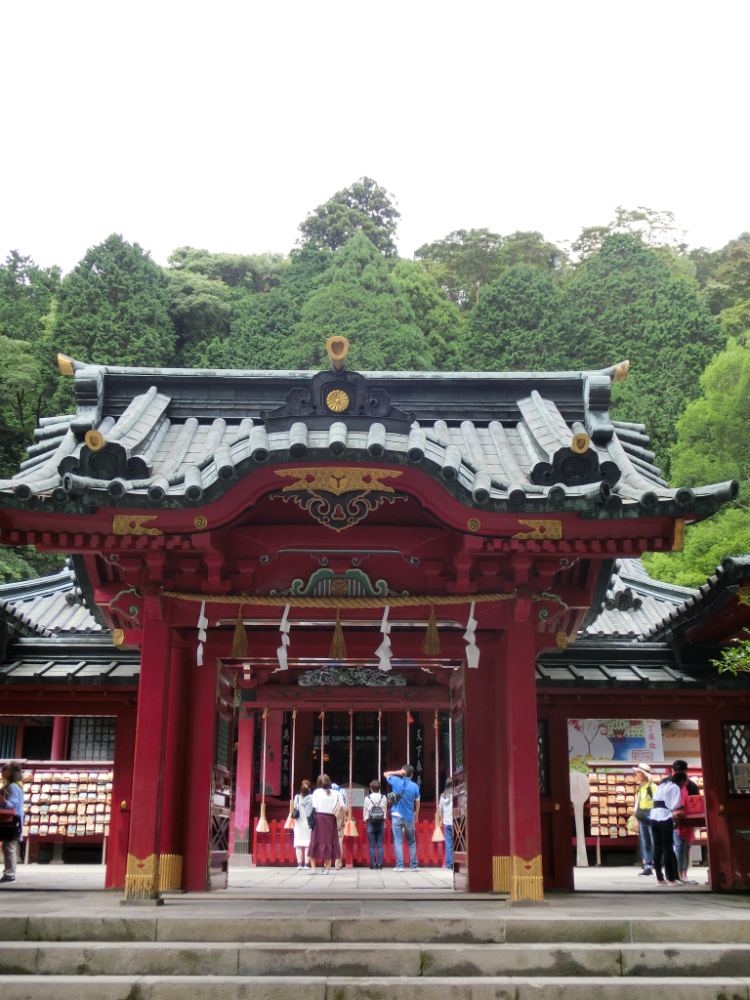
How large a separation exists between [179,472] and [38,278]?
1617 inches

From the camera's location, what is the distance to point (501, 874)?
10008 millimetres

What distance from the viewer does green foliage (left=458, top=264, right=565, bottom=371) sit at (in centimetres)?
4328

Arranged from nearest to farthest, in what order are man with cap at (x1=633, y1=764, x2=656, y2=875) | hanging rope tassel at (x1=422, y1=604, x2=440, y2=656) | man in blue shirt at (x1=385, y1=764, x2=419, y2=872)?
hanging rope tassel at (x1=422, y1=604, x2=440, y2=656)
man with cap at (x1=633, y1=764, x2=656, y2=875)
man in blue shirt at (x1=385, y1=764, x2=419, y2=872)

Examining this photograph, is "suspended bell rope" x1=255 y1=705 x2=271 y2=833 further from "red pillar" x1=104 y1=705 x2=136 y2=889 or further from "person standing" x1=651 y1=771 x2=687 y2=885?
"person standing" x1=651 y1=771 x2=687 y2=885

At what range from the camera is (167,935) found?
7234mm

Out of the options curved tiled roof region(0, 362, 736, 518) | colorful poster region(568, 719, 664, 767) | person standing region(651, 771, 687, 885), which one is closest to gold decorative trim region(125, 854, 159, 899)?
curved tiled roof region(0, 362, 736, 518)

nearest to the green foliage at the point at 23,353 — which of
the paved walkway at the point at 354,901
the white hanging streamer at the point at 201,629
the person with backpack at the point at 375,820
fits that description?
the person with backpack at the point at 375,820

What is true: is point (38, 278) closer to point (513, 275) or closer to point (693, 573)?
point (513, 275)

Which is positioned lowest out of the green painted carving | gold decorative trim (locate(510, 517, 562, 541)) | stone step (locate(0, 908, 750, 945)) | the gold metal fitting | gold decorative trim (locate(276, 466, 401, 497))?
stone step (locate(0, 908, 750, 945))

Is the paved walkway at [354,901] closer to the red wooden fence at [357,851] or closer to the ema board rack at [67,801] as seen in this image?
the red wooden fence at [357,851]

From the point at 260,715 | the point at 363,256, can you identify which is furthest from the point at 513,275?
the point at 260,715

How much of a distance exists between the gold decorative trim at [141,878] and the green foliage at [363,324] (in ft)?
114

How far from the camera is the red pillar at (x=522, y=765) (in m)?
8.70

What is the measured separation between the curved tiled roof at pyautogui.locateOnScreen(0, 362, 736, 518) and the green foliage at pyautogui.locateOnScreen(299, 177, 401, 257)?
4761 cm
